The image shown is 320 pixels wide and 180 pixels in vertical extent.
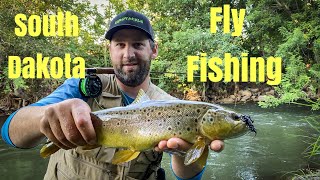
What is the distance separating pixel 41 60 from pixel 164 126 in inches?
568

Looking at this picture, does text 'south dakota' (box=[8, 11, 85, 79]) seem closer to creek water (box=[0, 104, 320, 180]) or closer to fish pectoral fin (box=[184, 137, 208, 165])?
creek water (box=[0, 104, 320, 180])

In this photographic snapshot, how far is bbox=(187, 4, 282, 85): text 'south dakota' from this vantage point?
70.3 ft

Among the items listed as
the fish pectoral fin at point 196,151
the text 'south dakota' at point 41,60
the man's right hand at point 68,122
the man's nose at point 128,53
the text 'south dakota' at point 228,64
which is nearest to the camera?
the man's right hand at point 68,122

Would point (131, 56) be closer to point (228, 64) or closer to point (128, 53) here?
→ point (128, 53)

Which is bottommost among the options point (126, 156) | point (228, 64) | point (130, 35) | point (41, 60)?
point (126, 156)

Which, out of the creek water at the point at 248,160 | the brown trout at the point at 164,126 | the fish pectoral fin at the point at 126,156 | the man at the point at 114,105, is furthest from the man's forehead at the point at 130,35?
the creek water at the point at 248,160

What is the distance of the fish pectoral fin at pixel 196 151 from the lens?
1.87 m

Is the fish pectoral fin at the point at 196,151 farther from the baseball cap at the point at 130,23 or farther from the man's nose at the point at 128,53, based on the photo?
the baseball cap at the point at 130,23

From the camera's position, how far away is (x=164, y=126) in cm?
194

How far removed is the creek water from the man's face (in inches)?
181

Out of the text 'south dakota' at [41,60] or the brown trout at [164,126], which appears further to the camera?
the text 'south dakota' at [41,60]

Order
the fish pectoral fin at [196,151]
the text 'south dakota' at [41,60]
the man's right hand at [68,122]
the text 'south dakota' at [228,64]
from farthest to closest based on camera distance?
the text 'south dakota' at [228,64], the text 'south dakota' at [41,60], the fish pectoral fin at [196,151], the man's right hand at [68,122]

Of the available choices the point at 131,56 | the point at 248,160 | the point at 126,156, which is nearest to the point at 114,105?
the point at 131,56

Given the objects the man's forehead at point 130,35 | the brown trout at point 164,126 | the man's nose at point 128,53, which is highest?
the man's forehead at point 130,35
